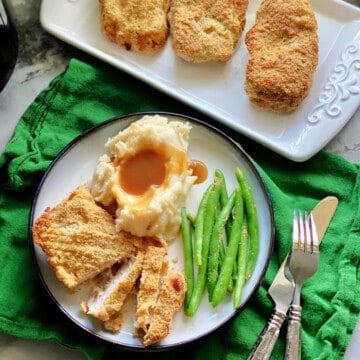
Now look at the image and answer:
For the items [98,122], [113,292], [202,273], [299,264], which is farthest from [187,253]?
[98,122]

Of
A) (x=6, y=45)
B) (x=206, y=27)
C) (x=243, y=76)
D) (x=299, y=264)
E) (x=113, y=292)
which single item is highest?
(x=206, y=27)

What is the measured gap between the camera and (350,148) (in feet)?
13.0

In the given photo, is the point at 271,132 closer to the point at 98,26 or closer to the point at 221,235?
the point at 221,235

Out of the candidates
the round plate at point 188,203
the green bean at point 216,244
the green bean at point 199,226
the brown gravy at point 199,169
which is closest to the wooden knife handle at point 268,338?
the round plate at point 188,203

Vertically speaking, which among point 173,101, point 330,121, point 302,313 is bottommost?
point 302,313

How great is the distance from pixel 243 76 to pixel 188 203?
71cm

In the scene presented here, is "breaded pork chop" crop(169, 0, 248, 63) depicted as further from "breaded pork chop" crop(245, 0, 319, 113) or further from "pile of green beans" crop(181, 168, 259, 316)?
"pile of green beans" crop(181, 168, 259, 316)

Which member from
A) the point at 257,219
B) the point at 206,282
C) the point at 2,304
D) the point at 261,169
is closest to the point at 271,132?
the point at 261,169

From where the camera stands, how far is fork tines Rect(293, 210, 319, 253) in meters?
3.63

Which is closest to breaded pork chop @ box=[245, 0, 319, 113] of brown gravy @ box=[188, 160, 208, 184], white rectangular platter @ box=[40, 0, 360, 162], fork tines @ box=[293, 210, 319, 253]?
white rectangular platter @ box=[40, 0, 360, 162]

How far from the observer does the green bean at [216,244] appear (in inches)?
139

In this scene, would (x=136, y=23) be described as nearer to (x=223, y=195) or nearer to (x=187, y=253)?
(x=223, y=195)

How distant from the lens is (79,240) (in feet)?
11.5

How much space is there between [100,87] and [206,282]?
1.10 meters
